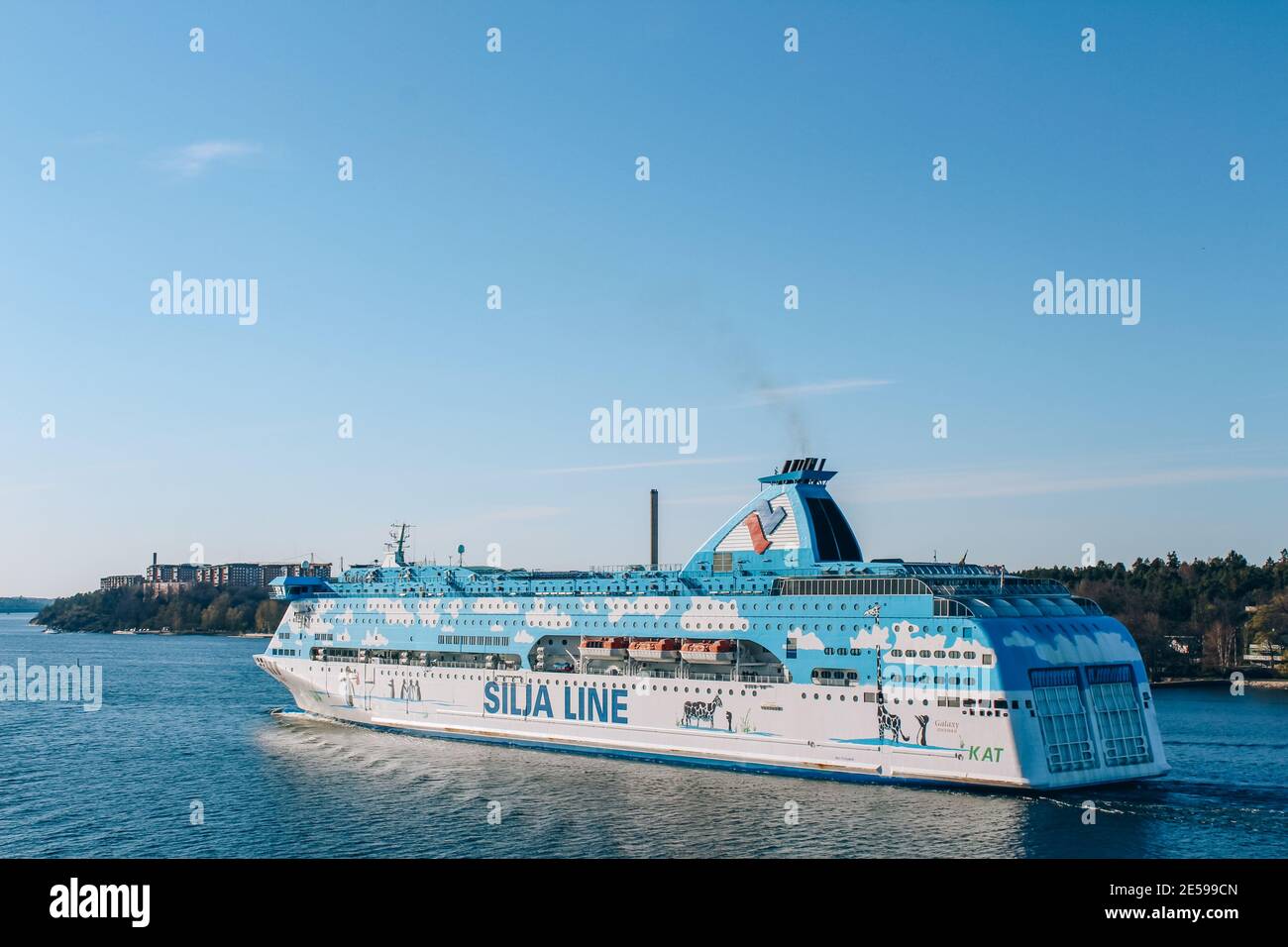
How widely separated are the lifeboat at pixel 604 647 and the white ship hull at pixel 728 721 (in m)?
1.28

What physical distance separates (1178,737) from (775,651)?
919 inches

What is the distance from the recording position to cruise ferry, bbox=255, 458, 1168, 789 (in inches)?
1539

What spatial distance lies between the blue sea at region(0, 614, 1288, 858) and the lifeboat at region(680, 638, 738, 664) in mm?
4533

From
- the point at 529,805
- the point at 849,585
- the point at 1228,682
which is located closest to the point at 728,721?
the point at 849,585

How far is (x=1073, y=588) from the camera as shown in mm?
112188

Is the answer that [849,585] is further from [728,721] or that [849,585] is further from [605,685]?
[605,685]

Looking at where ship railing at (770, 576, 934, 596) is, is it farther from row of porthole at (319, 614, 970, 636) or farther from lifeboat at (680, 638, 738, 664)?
lifeboat at (680, 638, 738, 664)

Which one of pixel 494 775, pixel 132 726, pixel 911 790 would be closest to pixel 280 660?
pixel 132 726

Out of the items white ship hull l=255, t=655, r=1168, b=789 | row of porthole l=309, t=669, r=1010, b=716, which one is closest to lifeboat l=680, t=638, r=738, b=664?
white ship hull l=255, t=655, r=1168, b=789

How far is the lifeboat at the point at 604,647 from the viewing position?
5062 centimetres

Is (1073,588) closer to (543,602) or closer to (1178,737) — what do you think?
(1178,737)

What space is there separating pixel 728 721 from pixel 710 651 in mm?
3145

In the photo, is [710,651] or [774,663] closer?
[774,663]

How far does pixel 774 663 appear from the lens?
45562mm
